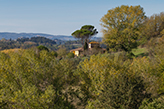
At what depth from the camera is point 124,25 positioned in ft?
130

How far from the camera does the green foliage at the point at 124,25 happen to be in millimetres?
37781

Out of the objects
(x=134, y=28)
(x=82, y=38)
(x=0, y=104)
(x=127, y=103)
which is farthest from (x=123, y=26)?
(x=0, y=104)

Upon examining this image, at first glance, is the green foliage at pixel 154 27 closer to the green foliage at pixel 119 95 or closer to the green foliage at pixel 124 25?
the green foliage at pixel 124 25

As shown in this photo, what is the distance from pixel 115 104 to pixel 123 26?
31.2 metres

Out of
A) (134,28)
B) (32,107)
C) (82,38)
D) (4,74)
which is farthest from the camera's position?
(82,38)

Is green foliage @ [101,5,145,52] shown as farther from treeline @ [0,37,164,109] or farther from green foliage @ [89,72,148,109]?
green foliage @ [89,72,148,109]

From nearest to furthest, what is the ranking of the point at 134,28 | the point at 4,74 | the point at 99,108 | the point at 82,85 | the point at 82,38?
the point at 99,108, the point at 4,74, the point at 82,85, the point at 134,28, the point at 82,38

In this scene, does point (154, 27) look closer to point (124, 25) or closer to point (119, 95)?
point (124, 25)

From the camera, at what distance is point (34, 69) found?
42.7 feet

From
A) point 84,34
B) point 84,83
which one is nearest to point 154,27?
point 84,34

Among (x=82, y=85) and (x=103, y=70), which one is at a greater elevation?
(x=103, y=70)

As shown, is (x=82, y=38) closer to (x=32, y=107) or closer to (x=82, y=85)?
(x=82, y=85)

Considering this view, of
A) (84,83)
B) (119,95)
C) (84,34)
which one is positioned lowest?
(119,95)

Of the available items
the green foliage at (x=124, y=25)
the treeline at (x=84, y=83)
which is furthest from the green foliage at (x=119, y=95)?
the green foliage at (x=124, y=25)
